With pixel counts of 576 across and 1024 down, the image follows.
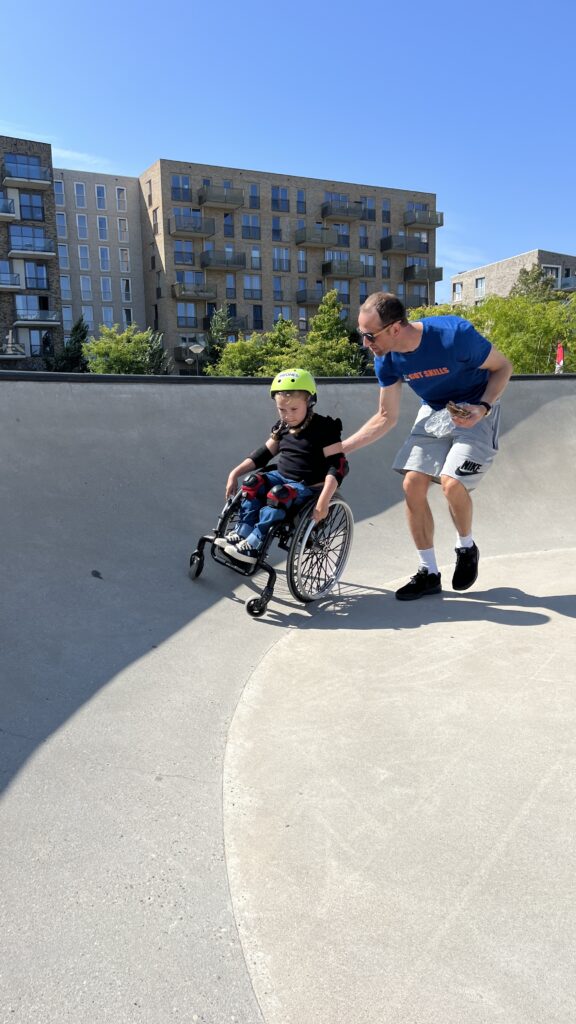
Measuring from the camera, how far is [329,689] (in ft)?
8.51

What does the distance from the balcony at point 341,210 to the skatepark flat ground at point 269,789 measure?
54426mm

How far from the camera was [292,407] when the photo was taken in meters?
3.81

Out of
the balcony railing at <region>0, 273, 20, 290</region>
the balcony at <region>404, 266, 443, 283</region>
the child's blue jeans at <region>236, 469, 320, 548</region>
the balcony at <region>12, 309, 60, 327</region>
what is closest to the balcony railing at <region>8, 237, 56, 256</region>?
the balcony railing at <region>0, 273, 20, 290</region>

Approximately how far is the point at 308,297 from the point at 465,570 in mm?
51923

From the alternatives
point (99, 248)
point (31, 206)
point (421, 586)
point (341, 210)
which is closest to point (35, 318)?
point (31, 206)

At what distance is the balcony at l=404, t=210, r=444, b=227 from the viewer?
56.1 m

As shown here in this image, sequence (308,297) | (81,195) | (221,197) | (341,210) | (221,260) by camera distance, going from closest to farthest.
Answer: (221,197)
(221,260)
(308,297)
(81,195)
(341,210)

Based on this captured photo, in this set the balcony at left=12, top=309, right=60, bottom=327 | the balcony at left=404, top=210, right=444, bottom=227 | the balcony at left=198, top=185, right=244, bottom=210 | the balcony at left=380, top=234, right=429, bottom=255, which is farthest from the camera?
the balcony at left=404, top=210, right=444, bottom=227

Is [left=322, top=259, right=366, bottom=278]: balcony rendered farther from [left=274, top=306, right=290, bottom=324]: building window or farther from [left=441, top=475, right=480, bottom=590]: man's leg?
[left=441, top=475, right=480, bottom=590]: man's leg

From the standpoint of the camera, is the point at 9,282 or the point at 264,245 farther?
the point at 264,245

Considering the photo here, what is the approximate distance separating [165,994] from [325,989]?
0.31m

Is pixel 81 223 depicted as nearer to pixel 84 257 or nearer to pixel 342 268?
pixel 84 257

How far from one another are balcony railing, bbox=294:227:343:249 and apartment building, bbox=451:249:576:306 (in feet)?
59.4

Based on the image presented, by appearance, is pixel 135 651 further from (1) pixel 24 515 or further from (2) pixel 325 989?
(2) pixel 325 989
